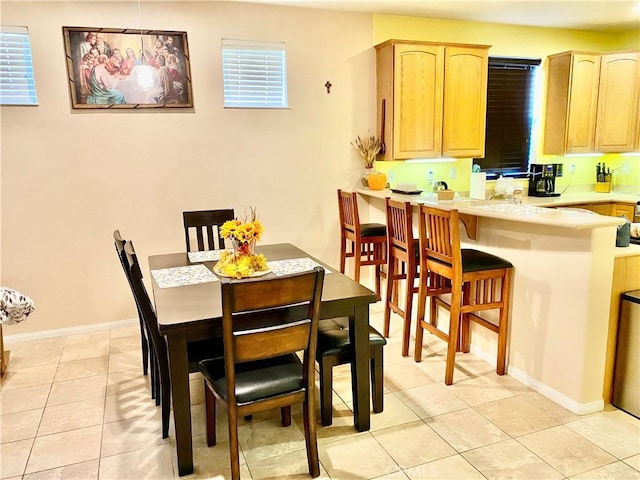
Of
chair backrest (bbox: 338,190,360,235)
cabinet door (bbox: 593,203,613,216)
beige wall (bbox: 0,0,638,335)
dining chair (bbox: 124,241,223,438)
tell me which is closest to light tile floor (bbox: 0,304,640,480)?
dining chair (bbox: 124,241,223,438)

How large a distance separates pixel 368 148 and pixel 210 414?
2964 mm

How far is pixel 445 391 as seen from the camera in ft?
9.44

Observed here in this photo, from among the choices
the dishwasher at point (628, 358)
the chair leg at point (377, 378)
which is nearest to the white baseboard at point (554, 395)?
the dishwasher at point (628, 358)

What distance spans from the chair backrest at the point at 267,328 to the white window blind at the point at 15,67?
9.38 ft

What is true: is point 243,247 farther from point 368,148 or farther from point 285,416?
point 368,148

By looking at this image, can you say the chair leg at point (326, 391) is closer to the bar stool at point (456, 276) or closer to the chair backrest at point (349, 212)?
the bar stool at point (456, 276)

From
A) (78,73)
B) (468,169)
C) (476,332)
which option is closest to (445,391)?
→ (476,332)

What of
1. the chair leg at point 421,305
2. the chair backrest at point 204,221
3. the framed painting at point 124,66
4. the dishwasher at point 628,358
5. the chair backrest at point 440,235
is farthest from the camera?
the framed painting at point 124,66

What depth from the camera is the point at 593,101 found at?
4.88 meters

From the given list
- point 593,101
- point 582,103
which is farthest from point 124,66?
point 593,101

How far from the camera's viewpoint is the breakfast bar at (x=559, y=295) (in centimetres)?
248

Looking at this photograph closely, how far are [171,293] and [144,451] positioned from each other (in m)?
0.80

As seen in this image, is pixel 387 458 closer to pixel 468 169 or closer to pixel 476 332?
pixel 476 332

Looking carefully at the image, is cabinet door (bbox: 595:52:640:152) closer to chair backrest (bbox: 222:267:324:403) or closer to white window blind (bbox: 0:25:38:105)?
chair backrest (bbox: 222:267:324:403)
